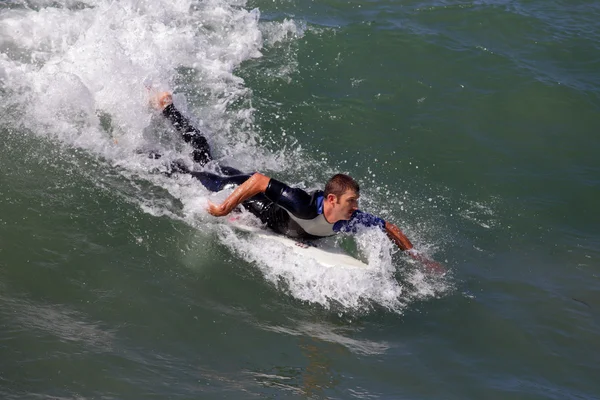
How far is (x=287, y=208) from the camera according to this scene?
278 inches

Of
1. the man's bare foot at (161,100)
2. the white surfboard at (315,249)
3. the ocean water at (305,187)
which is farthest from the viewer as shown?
the man's bare foot at (161,100)

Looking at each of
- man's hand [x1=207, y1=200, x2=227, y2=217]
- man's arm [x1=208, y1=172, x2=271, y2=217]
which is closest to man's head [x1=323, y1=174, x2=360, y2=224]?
man's arm [x1=208, y1=172, x2=271, y2=217]

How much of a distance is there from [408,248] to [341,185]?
1154 millimetres

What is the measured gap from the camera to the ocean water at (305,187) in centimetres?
561

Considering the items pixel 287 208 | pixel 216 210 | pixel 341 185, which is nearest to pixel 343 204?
pixel 341 185

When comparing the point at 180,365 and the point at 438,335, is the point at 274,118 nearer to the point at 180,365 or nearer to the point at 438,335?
the point at 438,335

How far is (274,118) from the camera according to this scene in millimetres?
10078

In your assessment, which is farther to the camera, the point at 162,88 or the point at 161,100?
the point at 162,88

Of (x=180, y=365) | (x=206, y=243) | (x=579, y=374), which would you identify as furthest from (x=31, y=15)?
(x=579, y=374)

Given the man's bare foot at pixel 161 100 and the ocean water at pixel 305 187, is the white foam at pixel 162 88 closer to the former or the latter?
the ocean water at pixel 305 187

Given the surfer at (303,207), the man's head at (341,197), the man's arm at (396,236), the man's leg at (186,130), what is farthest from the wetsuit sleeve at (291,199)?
the man's leg at (186,130)

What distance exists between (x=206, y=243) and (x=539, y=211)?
434 centimetres

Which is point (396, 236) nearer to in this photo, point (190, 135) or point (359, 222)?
point (359, 222)

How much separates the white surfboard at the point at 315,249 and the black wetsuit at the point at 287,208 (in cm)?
Result: 9
